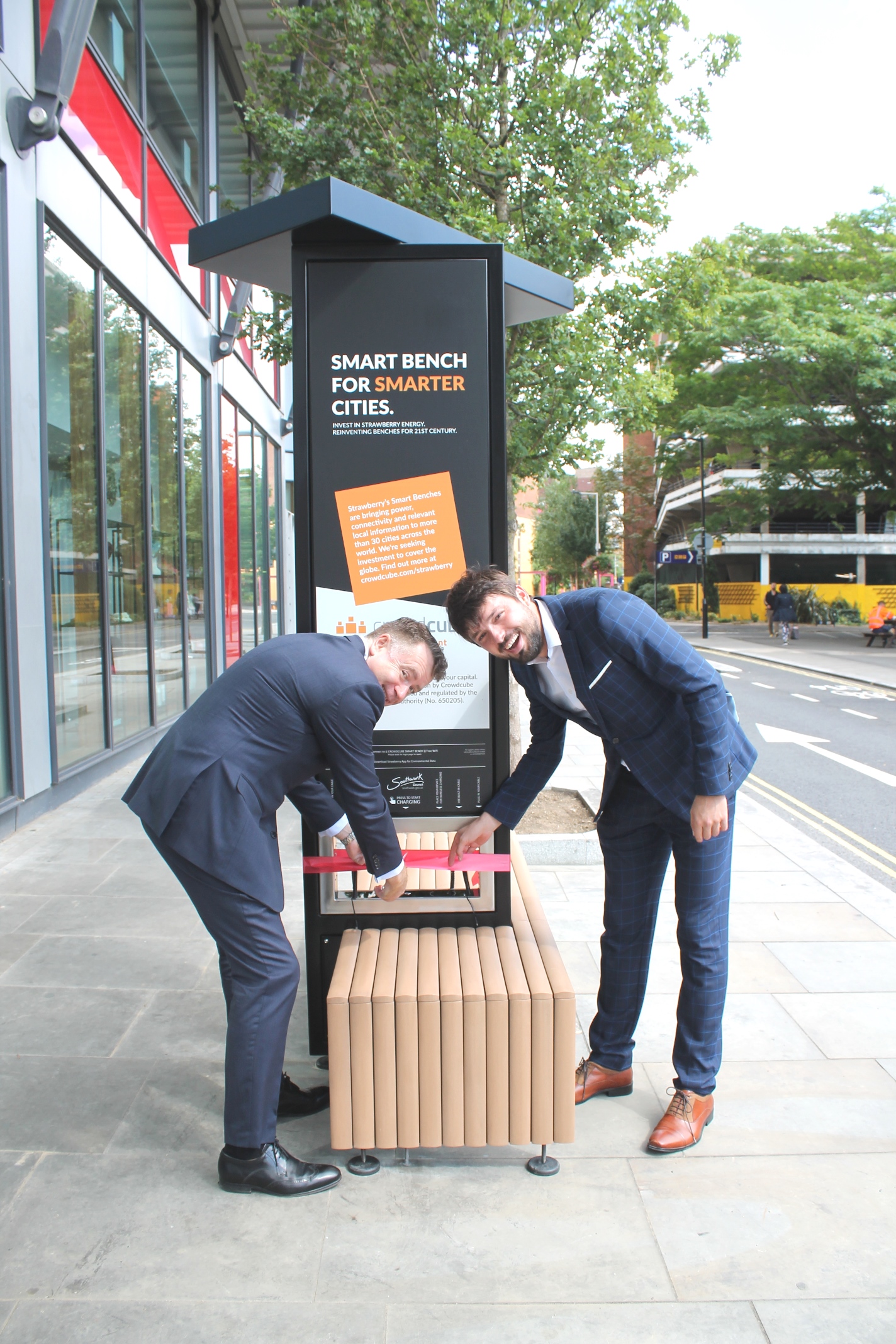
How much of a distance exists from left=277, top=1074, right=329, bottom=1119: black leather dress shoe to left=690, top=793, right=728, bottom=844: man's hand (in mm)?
1507

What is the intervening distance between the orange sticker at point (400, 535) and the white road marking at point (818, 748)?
7.23m

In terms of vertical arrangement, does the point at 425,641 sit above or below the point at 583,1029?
above

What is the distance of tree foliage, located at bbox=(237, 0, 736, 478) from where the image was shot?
23.4ft

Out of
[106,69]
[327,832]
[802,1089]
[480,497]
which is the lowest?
[802,1089]

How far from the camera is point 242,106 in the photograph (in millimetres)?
8375

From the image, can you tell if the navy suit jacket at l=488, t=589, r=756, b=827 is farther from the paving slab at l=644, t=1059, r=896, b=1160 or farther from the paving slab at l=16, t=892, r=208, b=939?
the paving slab at l=16, t=892, r=208, b=939

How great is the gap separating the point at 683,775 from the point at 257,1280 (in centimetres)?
171

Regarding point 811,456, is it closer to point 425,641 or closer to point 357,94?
point 357,94

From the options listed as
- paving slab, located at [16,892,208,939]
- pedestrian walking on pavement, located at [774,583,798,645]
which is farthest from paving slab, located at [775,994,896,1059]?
pedestrian walking on pavement, located at [774,583,798,645]

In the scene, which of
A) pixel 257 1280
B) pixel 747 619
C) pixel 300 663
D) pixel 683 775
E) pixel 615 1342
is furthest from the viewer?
pixel 747 619

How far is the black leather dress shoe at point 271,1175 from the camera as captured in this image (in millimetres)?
2596

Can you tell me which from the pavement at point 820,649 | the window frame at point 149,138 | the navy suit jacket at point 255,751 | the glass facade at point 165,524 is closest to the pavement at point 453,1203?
the navy suit jacket at point 255,751

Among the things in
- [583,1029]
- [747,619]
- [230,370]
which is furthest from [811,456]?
[583,1029]

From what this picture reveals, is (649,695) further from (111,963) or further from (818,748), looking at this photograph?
(818,748)
